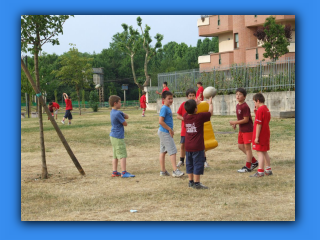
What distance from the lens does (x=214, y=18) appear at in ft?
144

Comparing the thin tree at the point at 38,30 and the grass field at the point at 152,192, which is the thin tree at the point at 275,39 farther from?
the thin tree at the point at 38,30

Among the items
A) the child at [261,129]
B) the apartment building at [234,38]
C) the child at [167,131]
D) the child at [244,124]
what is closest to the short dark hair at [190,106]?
the child at [167,131]

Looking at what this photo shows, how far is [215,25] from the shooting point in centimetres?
4422

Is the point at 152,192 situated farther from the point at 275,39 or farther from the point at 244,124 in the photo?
the point at 275,39

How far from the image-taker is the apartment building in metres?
39.1

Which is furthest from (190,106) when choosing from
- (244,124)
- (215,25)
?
(215,25)

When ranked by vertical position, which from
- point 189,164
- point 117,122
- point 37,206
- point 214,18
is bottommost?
point 37,206

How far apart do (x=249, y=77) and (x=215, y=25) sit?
19479 mm

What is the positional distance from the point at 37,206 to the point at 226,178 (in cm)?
340

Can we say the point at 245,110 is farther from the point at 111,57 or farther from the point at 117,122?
the point at 111,57

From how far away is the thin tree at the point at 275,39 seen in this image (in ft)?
110

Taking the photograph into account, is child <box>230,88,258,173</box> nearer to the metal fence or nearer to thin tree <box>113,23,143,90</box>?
the metal fence

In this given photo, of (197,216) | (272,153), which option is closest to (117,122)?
(197,216)
